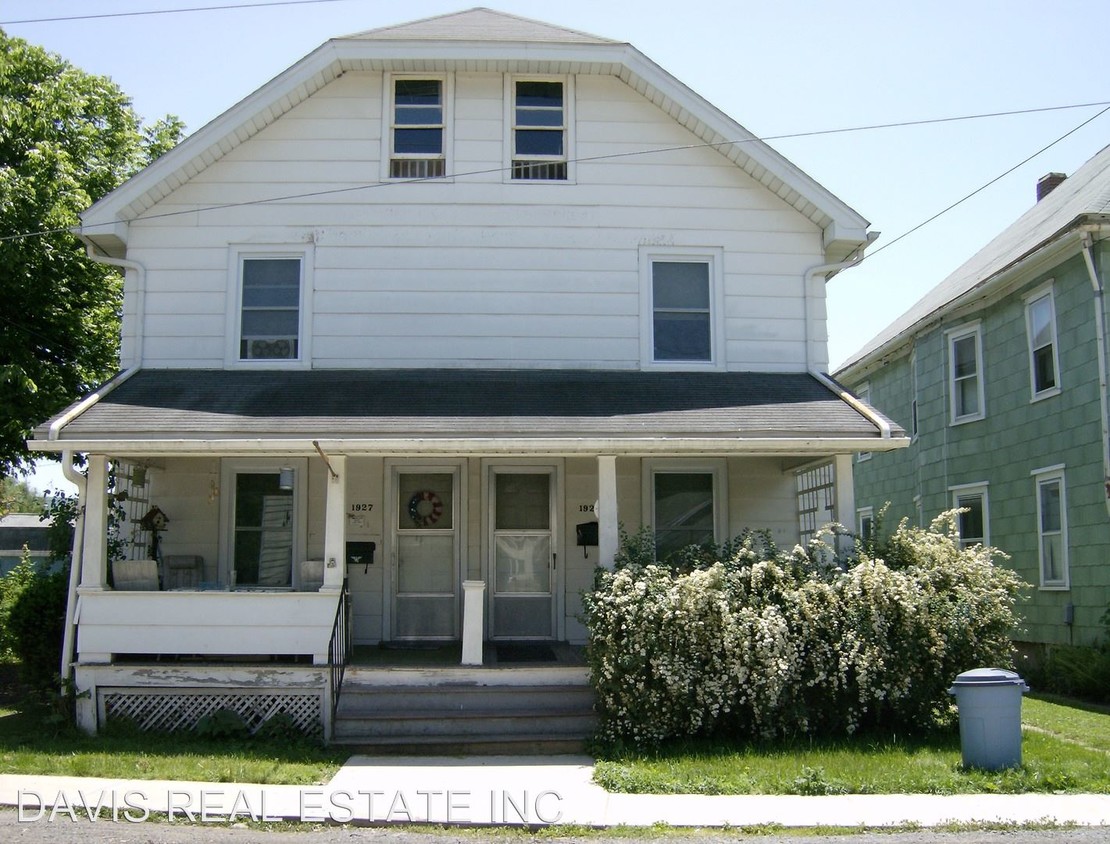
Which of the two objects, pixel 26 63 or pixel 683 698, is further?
pixel 26 63

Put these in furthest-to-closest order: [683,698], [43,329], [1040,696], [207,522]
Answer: [43,329] < [1040,696] < [207,522] < [683,698]

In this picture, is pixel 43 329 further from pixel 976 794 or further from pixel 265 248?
pixel 976 794

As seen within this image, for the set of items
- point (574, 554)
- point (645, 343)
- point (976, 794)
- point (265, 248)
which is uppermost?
point (265, 248)

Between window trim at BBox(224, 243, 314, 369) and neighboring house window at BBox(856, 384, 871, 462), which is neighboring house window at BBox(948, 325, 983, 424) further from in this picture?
window trim at BBox(224, 243, 314, 369)

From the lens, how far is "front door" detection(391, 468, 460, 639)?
521 inches

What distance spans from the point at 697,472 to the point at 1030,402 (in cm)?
613

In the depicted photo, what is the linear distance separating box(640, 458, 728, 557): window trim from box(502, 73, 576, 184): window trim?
379cm

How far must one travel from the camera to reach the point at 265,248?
1357 cm

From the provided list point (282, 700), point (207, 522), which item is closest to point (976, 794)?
point (282, 700)

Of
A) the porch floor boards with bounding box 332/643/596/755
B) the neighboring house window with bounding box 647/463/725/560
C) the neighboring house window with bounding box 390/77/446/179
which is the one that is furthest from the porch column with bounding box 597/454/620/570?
the neighboring house window with bounding box 390/77/446/179

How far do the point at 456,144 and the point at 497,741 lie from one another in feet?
24.5

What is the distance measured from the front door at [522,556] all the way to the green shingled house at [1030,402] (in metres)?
4.96

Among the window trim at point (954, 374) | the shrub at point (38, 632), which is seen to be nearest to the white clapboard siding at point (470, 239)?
the shrub at point (38, 632)

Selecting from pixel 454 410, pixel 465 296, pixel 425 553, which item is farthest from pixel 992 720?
pixel 465 296
